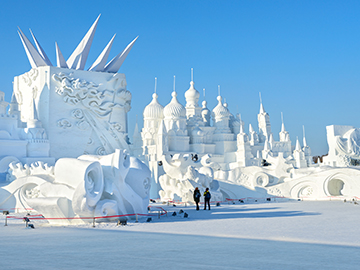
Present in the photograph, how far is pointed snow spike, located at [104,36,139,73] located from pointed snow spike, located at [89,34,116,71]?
0.32 m

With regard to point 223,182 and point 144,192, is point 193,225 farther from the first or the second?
point 223,182

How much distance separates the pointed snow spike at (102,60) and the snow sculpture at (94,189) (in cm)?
1479

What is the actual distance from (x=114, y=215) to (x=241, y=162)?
32.7m

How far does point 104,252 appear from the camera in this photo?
21.2 feet

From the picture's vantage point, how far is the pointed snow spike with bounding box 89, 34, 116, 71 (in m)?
27.7

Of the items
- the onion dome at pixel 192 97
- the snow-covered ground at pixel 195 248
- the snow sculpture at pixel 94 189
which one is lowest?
the snow-covered ground at pixel 195 248

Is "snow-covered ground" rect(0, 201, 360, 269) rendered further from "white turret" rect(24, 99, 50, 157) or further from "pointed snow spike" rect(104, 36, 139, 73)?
"pointed snow spike" rect(104, 36, 139, 73)

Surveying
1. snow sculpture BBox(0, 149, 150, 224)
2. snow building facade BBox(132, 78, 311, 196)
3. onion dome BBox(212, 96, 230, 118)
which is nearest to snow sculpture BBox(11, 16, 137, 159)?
snow building facade BBox(132, 78, 311, 196)

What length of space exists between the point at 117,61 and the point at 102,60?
96cm

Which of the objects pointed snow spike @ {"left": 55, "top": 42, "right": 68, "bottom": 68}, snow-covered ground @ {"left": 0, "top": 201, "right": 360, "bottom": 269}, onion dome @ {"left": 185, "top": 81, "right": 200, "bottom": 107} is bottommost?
snow-covered ground @ {"left": 0, "top": 201, "right": 360, "bottom": 269}

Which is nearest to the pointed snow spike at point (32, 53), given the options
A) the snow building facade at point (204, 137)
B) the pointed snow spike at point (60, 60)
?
the pointed snow spike at point (60, 60)

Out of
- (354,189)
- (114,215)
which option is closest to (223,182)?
(354,189)

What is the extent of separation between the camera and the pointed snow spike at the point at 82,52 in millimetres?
27297

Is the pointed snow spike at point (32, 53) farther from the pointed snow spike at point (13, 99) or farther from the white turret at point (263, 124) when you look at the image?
the white turret at point (263, 124)
